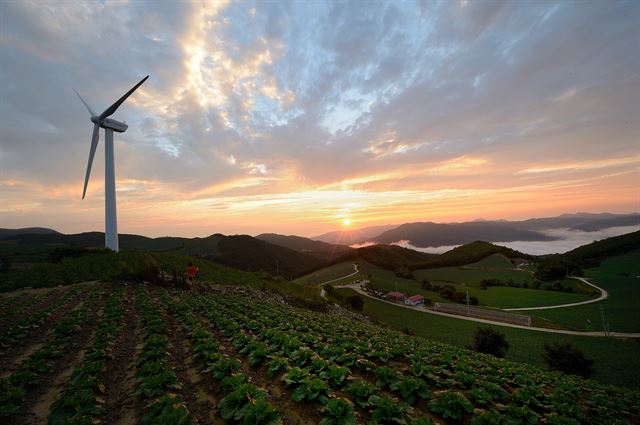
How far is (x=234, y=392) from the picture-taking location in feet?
27.3

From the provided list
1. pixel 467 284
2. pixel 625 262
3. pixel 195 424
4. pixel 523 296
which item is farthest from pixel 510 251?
pixel 195 424

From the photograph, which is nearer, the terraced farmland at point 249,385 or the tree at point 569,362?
the terraced farmland at point 249,385

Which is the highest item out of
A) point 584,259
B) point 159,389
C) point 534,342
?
point 159,389

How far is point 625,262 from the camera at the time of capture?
387ft

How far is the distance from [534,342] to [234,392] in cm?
6384

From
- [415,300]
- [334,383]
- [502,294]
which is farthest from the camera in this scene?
[502,294]

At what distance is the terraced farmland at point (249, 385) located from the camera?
8211 millimetres

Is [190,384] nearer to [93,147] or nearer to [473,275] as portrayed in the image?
[93,147]

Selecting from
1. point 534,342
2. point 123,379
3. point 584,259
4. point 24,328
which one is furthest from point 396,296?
point 584,259

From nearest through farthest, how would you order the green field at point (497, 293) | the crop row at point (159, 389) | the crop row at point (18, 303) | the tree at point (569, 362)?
the crop row at point (159, 389) < the crop row at point (18, 303) < the tree at point (569, 362) < the green field at point (497, 293)

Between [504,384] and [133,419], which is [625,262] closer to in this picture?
[504,384]

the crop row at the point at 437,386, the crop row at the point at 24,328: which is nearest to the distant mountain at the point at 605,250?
the crop row at the point at 437,386

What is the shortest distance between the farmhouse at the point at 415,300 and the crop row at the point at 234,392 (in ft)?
276

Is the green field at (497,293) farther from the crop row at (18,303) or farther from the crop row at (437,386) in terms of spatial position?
the crop row at (18,303)
